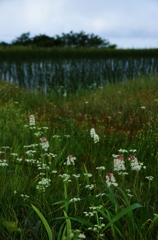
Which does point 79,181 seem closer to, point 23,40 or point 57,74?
point 57,74

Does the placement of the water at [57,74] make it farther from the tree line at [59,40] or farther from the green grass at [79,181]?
the tree line at [59,40]

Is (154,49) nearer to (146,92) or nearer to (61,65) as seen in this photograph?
(61,65)

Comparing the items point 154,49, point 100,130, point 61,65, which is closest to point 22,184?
point 100,130

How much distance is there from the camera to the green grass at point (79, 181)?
9.15 ft

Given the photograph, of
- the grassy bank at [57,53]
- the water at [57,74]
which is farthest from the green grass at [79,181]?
the grassy bank at [57,53]

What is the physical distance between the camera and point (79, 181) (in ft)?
12.6

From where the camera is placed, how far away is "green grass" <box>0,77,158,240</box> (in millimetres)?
2788

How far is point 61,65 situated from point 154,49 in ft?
13.6

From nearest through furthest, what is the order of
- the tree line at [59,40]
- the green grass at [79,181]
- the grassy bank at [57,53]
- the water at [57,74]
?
the green grass at [79,181] → the water at [57,74] → the grassy bank at [57,53] → the tree line at [59,40]

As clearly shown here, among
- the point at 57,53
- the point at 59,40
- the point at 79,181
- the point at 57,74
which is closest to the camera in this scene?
the point at 79,181

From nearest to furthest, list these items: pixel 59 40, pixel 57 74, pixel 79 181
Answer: pixel 79 181, pixel 57 74, pixel 59 40

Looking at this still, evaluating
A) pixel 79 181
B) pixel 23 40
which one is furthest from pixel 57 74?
pixel 23 40

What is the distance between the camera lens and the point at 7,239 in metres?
2.89

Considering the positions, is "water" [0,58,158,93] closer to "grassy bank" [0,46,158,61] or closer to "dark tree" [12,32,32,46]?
"grassy bank" [0,46,158,61]
